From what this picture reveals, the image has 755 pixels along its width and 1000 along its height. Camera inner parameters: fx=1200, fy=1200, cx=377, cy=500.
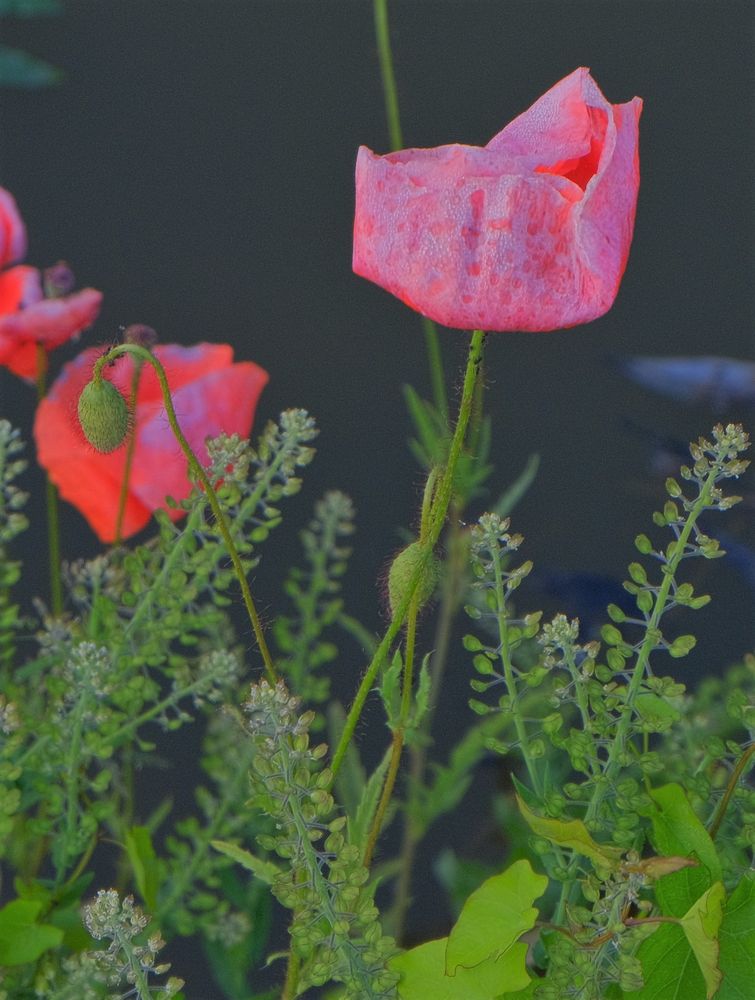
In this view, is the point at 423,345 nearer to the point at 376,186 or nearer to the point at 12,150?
the point at 12,150

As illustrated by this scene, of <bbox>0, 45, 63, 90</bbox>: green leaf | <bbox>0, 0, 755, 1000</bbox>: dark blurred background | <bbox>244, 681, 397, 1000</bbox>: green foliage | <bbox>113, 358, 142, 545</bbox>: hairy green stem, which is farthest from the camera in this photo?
<bbox>0, 0, 755, 1000</bbox>: dark blurred background

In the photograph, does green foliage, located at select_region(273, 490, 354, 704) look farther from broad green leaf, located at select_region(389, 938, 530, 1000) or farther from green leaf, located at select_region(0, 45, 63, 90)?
green leaf, located at select_region(0, 45, 63, 90)

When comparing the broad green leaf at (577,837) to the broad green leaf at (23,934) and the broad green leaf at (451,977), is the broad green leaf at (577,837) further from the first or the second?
the broad green leaf at (23,934)

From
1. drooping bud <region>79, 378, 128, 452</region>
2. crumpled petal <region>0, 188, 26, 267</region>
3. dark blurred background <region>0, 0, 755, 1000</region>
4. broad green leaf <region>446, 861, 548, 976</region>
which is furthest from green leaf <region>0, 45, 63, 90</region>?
broad green leaf <region>446, 861, 548, 976</region>

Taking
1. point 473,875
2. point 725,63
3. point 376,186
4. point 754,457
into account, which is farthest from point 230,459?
point 725,63

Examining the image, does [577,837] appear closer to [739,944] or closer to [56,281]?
[739,944]

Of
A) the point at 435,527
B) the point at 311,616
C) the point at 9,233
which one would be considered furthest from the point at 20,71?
the point at 435,527
